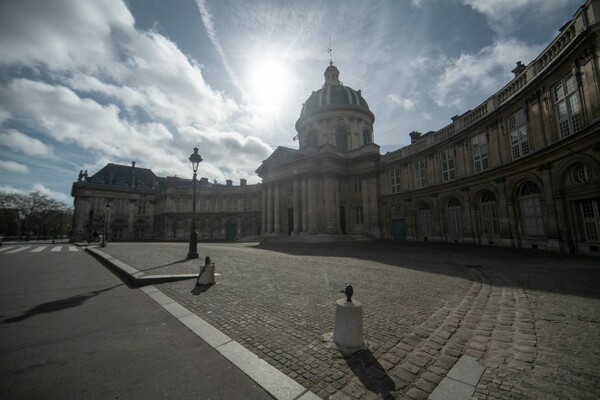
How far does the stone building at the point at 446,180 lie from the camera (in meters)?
11.1

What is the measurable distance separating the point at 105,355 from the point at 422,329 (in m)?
4.34

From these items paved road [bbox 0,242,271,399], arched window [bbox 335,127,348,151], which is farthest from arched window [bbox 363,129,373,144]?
paved road [bbox 0,242,271,399]

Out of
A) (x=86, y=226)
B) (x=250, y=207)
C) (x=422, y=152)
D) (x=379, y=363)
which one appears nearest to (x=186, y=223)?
(x=250, y=207)

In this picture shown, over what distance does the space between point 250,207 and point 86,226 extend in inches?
1067

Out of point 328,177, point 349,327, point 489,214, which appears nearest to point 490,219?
point 489,214

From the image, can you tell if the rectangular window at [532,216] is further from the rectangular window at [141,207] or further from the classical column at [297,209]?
the rectangular window at [141,207]

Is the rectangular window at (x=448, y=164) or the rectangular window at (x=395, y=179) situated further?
the rectangular window at (x=395, y=179)

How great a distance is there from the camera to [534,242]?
13766 mm

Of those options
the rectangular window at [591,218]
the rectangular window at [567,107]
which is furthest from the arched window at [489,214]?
the rectangular window at [567,107]

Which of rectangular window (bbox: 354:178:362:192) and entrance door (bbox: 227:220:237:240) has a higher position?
rectangular window (bbox: 354:178:362:192)

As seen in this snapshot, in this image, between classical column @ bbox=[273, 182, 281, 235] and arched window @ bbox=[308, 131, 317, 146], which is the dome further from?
classical column @ bbox=[273, 182, 281, 235]

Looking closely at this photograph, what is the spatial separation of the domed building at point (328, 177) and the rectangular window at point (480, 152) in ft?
34.8

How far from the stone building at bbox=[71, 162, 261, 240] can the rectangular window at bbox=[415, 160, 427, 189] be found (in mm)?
28408

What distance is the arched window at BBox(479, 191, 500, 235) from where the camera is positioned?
1669 centimetres
